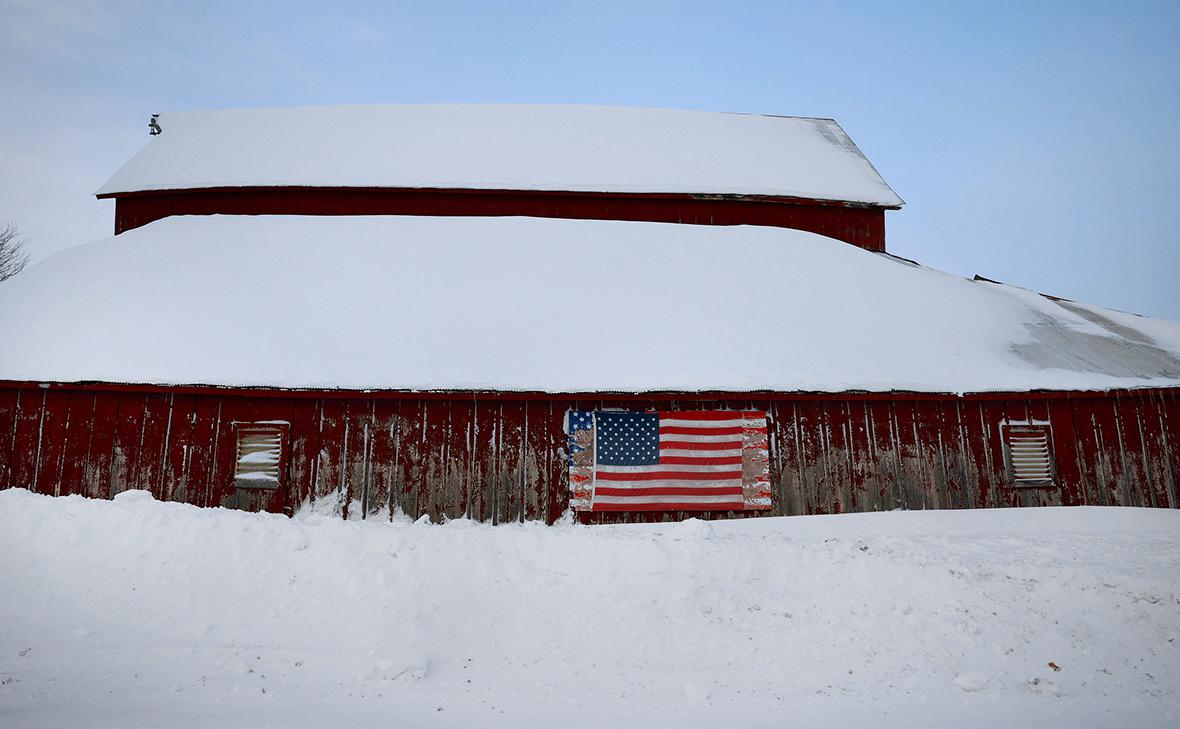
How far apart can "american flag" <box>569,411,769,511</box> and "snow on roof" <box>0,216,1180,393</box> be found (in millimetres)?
703

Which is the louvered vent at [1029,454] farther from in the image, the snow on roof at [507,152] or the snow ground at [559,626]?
the snow on roof at [507,152]

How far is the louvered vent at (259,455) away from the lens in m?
10.9

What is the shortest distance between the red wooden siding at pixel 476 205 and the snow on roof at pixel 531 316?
41.8 inches

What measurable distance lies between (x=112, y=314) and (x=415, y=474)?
6643 millimetres

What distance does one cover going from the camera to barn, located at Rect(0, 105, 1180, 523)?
10977mm

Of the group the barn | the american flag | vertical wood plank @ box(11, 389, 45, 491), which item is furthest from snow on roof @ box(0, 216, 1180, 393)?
the american flag

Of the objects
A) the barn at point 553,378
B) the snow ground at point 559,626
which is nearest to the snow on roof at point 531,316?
the barn at point 553,378

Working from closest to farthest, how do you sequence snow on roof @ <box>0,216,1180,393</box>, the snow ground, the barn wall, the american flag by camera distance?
the snow ground, the barn wall, the american flag, snow on roof @ <box>0,216,1180,393</box>

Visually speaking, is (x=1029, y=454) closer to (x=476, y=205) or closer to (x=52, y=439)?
(x=476, y=205)

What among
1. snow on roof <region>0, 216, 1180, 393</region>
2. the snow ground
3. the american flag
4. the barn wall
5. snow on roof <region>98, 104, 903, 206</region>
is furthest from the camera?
snow on roof <region>98, 104, 903, 206</region>

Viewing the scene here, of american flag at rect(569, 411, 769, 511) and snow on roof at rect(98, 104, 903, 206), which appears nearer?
american flag at rect(569, 411, 769, 511)

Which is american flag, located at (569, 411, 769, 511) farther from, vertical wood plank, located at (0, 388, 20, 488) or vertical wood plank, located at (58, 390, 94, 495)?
vertical wood plank, located at (0, 388, 20, 488)

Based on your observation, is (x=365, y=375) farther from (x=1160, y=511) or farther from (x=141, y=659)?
(x=1160, y=511)

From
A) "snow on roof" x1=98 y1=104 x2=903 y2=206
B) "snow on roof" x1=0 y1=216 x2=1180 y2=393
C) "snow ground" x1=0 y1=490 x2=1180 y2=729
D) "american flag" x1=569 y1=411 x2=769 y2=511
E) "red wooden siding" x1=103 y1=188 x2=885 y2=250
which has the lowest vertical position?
"snow ground" x1=0 y1=490 x2=1180 y2=729
